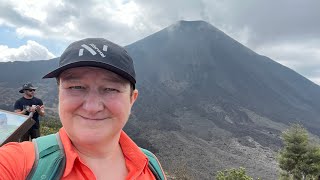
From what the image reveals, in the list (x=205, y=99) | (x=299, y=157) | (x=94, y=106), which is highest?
(x=94, y=106)

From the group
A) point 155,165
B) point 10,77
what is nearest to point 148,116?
point 10,77

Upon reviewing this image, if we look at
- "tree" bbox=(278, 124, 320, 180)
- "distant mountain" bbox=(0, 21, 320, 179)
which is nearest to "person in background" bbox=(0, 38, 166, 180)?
"tree" bbox=(278, 124, 320, 180)

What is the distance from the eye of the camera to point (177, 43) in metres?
145

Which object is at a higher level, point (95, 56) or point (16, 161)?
point (95, 56)

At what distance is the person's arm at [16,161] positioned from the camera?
119 centimetres

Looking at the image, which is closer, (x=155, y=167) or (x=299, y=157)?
(x=155, y=167)

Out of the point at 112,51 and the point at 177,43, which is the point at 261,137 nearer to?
the point at 112,51

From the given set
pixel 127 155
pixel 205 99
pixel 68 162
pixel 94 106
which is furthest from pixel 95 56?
pixel 205 99

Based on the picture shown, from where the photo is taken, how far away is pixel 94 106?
4.79 feet

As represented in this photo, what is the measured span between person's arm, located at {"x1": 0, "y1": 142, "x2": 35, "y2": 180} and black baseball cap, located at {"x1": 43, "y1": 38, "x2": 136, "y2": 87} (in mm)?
321

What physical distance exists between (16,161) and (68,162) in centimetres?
19

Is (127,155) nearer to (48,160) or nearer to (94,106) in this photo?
(94,106)

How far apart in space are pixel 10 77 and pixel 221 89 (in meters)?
62.9

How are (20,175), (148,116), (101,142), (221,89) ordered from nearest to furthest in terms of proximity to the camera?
(20,175) → (101,142) → (148,116) → (221,89)
